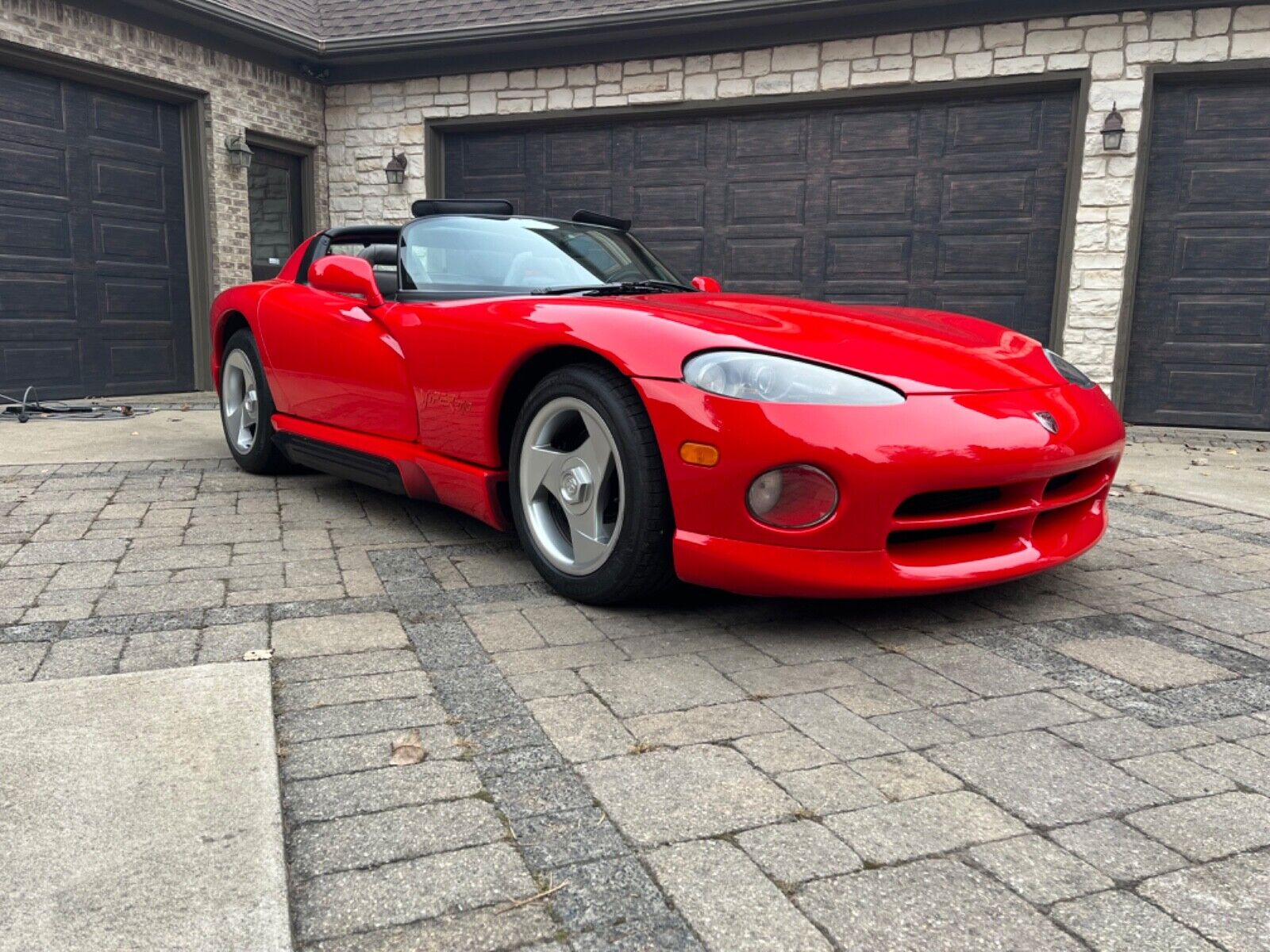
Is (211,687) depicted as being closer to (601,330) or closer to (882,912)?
(601,330)

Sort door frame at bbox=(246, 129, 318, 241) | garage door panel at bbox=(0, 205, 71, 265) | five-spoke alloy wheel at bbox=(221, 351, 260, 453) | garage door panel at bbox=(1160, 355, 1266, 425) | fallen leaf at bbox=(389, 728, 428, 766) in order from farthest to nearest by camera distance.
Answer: door frame at bbox=(246, 129, 318, 241) < garage door panel at bbox=(0, 205, 71, 265) < garage door panel at bbox=(1160, 355, 1266, 425) < five-spoke alloy wheel at bbox=(221, 351, 260, 453) < fallen leaf at bbox=(389, 728, 428, 766)

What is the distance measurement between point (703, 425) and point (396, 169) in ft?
26.8

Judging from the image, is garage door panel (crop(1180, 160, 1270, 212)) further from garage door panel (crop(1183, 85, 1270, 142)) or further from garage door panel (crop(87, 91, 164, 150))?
garage door panel (crop(87, 91, 164, 150))

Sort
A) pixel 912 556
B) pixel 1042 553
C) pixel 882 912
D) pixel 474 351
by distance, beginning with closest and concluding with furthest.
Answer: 1. pixel 882 912
2. pixel 912 556
3. pixel 1042 553
4. pixel 474 351

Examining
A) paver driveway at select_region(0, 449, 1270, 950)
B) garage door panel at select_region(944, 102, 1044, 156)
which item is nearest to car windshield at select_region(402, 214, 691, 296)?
paver driveway at select_region(0, 449, 1270, 950)

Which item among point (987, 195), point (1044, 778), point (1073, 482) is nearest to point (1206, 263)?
point (987, 195)

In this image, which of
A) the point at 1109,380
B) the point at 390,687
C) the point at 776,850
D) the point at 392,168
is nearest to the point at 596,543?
the point at 390,687

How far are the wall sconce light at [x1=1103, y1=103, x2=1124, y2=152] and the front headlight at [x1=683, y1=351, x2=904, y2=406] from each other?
6.14 meters

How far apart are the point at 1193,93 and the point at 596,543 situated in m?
6.96

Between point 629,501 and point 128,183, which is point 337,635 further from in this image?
point 128,183

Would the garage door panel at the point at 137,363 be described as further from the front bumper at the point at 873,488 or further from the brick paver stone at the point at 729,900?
the brick paver stone at the point at 729,900

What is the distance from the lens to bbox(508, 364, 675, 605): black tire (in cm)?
270

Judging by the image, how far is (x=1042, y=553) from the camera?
2.79 metres

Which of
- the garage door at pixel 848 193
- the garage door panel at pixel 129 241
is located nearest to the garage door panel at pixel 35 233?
the garage door panel at pixel 129 241
